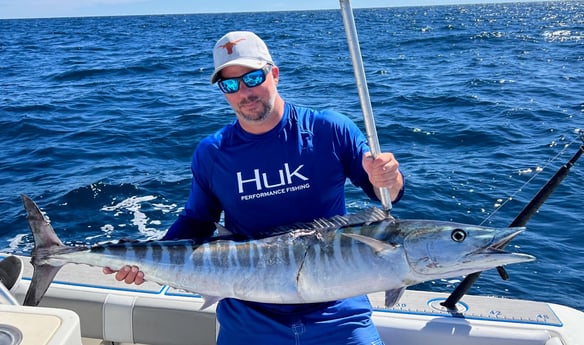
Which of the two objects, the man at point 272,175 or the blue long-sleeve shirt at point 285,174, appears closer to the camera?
the man at point 272,175

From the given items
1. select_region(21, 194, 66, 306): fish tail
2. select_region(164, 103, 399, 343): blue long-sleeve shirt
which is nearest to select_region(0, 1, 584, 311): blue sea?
select_region(164, 103, 399, 343): blue long-sleeve shirt

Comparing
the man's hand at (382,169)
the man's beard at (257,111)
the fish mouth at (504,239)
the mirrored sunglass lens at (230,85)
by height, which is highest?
the mirrored sunglass lens at (230,85)

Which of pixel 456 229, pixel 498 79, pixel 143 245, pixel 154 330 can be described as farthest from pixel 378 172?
pixel 498 79

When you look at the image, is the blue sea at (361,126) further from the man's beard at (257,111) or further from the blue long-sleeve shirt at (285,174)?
the man's beard at (257,111)

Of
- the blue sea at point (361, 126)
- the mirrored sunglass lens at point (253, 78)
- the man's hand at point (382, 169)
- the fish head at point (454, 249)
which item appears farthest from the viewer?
the blue sea at point (361, 126)

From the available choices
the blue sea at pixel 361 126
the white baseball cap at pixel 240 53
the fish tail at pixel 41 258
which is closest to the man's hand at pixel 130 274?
the fish tail at pixel 41 258

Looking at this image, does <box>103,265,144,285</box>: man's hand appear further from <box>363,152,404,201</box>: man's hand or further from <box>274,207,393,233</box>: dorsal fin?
<box>363,152,404,201</box>: man's hand

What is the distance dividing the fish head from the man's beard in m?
1.09

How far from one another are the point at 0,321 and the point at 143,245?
826 millimetres

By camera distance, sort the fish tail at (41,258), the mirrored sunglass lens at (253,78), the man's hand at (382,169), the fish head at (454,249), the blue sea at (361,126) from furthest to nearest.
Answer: the blue sea at (361,126) < the mirrored sunglass lens at (253,78) < the fish tail at (41,258) < the man's hand at (382,169) < the fish head at (454,249)

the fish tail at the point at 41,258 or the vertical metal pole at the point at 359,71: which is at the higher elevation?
the vertical metal pole at the point at 359,71

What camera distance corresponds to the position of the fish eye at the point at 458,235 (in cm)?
230

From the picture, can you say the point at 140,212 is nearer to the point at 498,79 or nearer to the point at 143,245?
the point at 143,245

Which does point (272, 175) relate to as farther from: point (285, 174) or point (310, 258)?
point (310, 258)
